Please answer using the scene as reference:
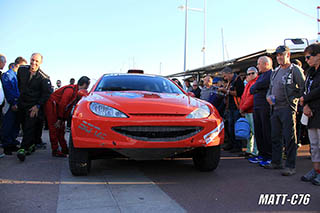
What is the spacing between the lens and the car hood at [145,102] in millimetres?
3326

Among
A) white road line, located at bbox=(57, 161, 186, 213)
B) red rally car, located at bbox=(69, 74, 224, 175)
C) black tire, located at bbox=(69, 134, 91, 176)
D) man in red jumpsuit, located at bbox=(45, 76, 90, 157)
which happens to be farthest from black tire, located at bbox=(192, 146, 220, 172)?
man in red jumpsuit, located at bbox=(45, 76, 90, 157)

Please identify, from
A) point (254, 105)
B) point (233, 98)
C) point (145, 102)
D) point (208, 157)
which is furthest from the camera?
point (233, 98)

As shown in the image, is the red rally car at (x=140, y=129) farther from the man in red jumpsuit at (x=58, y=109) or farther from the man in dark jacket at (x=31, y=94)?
the man in dark jacket at (x=31, y=94)

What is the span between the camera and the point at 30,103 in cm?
487

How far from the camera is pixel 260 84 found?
4668mm

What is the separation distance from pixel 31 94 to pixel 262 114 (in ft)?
12.9

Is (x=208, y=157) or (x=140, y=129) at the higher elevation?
(x=140, y=129)

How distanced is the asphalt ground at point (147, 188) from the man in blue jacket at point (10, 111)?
61 centimetres

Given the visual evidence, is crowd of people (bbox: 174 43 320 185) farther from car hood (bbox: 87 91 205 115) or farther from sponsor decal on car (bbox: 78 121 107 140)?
sponsor decal on car (bbox: 78 121 107 140)

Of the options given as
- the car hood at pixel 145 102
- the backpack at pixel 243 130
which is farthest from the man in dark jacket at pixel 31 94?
the backpack at pixel 243 130

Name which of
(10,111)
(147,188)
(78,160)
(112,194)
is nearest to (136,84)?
(78,160)

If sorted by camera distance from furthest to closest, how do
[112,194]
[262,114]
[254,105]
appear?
[254,105] < [262,114] < [112,194]

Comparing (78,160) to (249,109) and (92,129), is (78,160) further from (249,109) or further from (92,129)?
(249,109)

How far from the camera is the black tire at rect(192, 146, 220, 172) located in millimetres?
3712
